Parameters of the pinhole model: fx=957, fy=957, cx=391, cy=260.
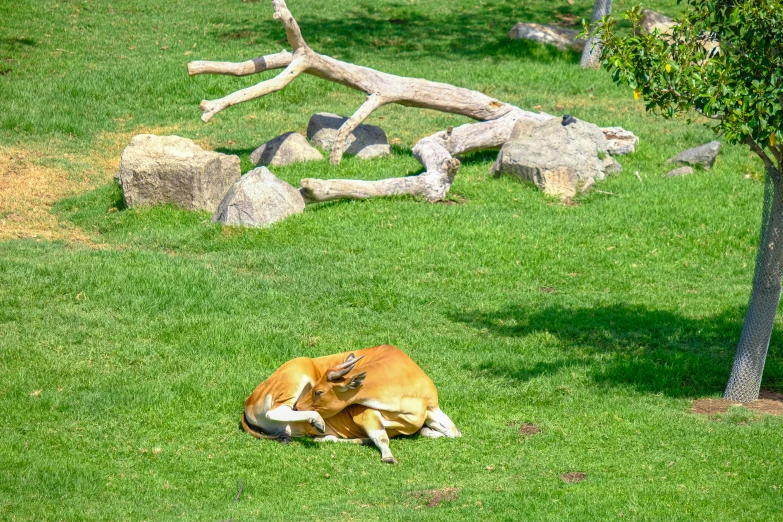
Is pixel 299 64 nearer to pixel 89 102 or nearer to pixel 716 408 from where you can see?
pixel 89 102

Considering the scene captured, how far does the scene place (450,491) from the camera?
7730 millimetres

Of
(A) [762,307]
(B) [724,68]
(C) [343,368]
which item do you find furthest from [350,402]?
(B) [724,68]

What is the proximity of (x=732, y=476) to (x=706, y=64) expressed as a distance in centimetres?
413

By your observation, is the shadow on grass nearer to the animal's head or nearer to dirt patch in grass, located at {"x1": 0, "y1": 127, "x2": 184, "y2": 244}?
dirt patch in grass, located at {"x1": 0, "y1": 127, "x2": 184, "y2": 244}

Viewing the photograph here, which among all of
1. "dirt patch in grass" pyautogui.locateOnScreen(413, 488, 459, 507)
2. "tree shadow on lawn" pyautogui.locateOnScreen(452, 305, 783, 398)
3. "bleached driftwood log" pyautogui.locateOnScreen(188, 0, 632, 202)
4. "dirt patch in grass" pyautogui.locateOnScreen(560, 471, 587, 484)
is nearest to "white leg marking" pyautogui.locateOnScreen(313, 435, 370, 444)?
"dirt patch in grass" pyautogui.locateOnScreen(413, 488, 459, 507)

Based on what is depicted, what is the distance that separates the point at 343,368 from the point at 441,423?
1.23 meters

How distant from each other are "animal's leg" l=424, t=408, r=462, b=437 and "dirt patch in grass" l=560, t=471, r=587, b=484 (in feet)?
4.02

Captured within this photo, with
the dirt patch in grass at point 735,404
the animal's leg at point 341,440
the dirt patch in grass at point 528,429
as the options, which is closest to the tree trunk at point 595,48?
the dirt patch in grass at point 735,404

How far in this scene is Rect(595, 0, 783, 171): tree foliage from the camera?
29.5 ft

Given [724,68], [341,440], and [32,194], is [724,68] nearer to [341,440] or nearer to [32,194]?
[341,440]

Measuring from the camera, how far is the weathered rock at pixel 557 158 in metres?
16.8

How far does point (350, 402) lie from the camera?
28.3 ft

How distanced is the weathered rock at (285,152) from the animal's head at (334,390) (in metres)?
9.74

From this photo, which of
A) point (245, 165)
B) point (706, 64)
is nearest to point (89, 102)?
point (245, 165)
